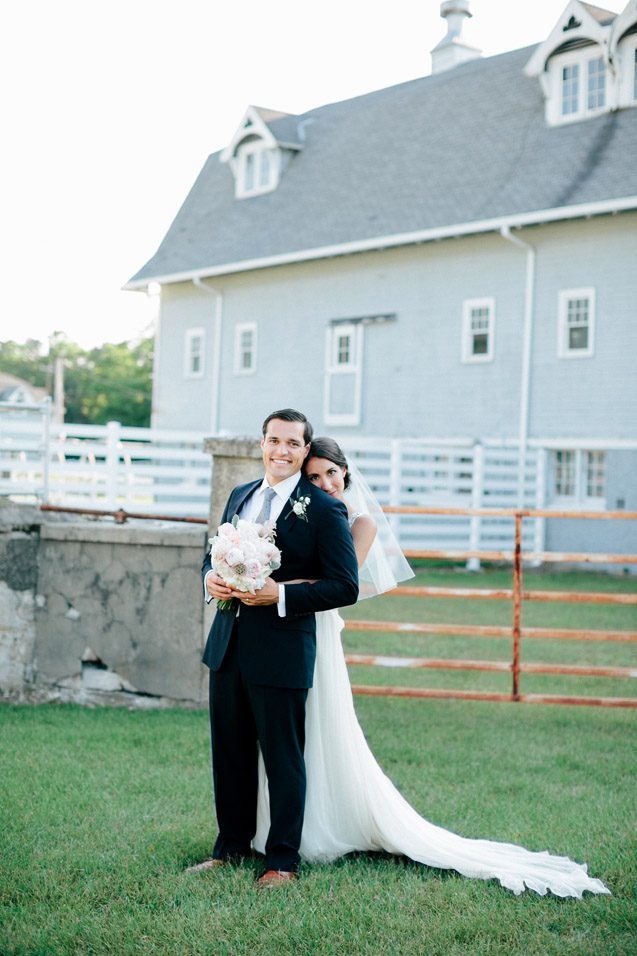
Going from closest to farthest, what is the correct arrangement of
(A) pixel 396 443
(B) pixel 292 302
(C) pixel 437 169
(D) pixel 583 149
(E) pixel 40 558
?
(E) pixel 40 558 < (A) pixel 396 443 < (D) pixel 583 149 < (C) pixel 437 169 < (B) pixel 292 302

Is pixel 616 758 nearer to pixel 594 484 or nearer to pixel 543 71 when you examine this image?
pixel 594 484

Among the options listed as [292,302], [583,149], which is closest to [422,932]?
[583,149]

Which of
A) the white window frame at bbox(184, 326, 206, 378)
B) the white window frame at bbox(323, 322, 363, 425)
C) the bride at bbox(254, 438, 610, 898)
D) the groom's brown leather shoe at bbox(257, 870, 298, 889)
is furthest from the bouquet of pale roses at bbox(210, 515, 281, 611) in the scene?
the white window frame at bbox(184, 326, 206, 378)

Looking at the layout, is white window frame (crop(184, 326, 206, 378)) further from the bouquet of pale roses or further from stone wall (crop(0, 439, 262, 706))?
the bouquet of pale roses

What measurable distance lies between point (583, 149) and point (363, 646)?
1330 centimetres

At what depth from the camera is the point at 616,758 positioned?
6879mm

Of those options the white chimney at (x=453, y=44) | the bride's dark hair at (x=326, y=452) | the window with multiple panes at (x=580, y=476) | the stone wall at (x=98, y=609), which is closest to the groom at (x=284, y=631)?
the bride's dark hair at (x=326, y=452)

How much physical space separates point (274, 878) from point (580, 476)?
55.9 feet

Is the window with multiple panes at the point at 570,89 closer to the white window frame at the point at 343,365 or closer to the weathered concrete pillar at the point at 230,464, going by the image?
the white window frame at the point at 343,365

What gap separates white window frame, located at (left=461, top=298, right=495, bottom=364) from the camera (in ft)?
70.7

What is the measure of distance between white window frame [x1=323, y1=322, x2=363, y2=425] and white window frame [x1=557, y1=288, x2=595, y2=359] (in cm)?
505

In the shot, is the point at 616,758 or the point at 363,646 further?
the point at 363,646

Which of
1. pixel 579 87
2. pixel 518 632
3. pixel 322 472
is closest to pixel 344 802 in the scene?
pixel 322 472

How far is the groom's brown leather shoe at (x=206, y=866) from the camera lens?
15.3 feet
